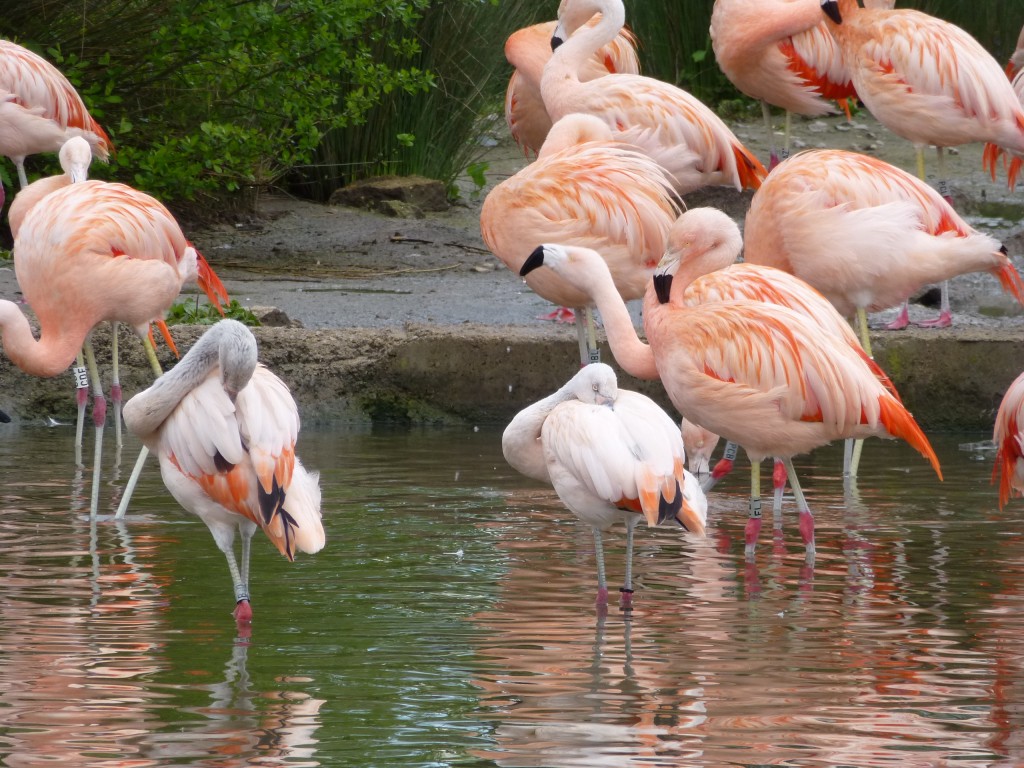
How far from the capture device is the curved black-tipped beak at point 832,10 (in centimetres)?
→ 768

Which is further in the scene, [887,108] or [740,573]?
[887,108]

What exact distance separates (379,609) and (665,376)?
48.5 inches

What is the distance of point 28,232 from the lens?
610cm

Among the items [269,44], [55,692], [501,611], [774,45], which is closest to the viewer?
[55,692]

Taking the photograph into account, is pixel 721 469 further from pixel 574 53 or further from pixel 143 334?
pixel 574 53

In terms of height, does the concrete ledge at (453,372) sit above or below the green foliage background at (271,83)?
below

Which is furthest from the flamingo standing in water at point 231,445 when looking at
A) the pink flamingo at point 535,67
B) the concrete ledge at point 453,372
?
the pink flamingo at point 535,67

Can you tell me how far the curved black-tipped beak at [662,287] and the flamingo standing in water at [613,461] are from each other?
1.78 feet

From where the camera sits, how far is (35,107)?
335 inches

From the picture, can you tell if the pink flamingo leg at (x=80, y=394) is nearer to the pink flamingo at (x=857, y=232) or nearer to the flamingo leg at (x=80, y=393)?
the flamingo leg at (x=80, y=393)

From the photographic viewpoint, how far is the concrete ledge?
7488mm

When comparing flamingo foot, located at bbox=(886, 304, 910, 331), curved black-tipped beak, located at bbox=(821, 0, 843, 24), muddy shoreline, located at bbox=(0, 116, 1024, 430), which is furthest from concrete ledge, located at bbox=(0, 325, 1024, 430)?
curved black-tipped beak, located at bbox=(821, 0, 843, 24)

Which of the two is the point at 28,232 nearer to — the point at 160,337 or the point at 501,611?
the point at 160,337

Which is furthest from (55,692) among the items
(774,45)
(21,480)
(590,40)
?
(774,45)
